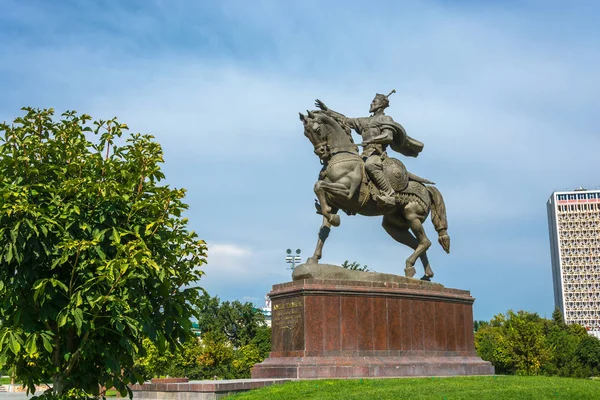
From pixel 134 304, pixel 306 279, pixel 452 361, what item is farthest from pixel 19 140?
pixel 452 361

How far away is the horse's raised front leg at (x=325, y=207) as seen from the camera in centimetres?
1566

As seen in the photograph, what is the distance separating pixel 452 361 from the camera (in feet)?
51.4

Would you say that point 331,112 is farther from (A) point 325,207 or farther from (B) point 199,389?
(B) point 199,389

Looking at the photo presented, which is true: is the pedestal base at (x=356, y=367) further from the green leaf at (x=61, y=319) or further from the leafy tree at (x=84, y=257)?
the green leaf at (x=61, y=319)

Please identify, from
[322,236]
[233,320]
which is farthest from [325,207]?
[233,320]

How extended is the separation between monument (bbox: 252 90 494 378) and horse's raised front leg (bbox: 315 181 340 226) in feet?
0.08

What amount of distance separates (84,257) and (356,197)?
8313 mm

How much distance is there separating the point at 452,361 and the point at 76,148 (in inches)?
390

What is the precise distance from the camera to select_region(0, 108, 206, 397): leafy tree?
28.2 ft

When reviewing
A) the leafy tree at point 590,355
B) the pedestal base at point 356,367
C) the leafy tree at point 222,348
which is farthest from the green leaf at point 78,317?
the leafy tree at point 590,355

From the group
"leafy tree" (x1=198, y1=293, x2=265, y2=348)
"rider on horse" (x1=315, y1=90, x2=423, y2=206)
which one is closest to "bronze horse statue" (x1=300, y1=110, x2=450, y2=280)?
"rider on horse" (x1=315, y1=90, x2=423, y2=206)

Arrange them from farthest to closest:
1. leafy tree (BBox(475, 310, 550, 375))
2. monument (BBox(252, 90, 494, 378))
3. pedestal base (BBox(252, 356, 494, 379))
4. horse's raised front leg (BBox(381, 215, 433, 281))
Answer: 1. leafy tree (BBox(475, 310, 550, 375))
2. horse's raised front leg (BBox(381, 215, 433, 281))
3. monument (BBox(252, 90, 494, 378))
4. pedestal base (BBox(252, 356, 494, 379))

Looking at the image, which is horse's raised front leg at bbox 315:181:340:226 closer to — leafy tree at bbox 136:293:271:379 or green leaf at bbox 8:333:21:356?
green leaf at bbox 8:333:21:356

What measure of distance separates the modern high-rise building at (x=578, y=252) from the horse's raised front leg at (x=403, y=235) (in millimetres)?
132154
